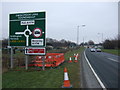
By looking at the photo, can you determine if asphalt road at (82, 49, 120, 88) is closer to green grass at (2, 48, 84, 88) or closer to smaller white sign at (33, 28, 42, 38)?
green grass at (2, 48, 84, 88)

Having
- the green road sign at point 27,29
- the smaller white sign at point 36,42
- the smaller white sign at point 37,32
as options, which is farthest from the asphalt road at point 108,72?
the smaller white sign at point 37,32

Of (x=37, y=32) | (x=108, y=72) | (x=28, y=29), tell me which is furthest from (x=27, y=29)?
(x=108, y=72)

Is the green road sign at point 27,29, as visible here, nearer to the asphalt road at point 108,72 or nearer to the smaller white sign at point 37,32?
the smaller white sign at point 37,32

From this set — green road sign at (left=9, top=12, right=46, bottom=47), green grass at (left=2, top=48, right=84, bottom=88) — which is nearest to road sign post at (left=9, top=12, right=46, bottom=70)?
green road sign at (left=9, top=12, right=46, bottom=47)

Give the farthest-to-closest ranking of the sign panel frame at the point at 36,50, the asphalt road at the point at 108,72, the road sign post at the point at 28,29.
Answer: the road sign post at the point at 28,29, the sign panel frame at the point at 36,50, the asphalt road at the point at 108,72

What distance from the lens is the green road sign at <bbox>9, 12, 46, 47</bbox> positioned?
11.9 m

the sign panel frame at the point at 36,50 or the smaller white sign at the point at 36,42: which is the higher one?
the smaller white sign at the point at 36,42

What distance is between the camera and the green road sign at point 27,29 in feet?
39.1

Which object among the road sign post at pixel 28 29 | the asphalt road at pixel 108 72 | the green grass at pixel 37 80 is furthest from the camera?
the road sign post at pixel 28 29

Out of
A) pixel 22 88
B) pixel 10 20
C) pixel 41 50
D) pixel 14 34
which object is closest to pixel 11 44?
pixel 14 34

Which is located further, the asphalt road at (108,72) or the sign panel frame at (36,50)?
the sign panel frame at (36,50)

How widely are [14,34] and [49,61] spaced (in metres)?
3.57

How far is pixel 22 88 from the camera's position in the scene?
6.61m

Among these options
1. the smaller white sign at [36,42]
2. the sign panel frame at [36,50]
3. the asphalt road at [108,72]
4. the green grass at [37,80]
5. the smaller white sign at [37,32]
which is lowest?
the asphalt road at [108,72]
